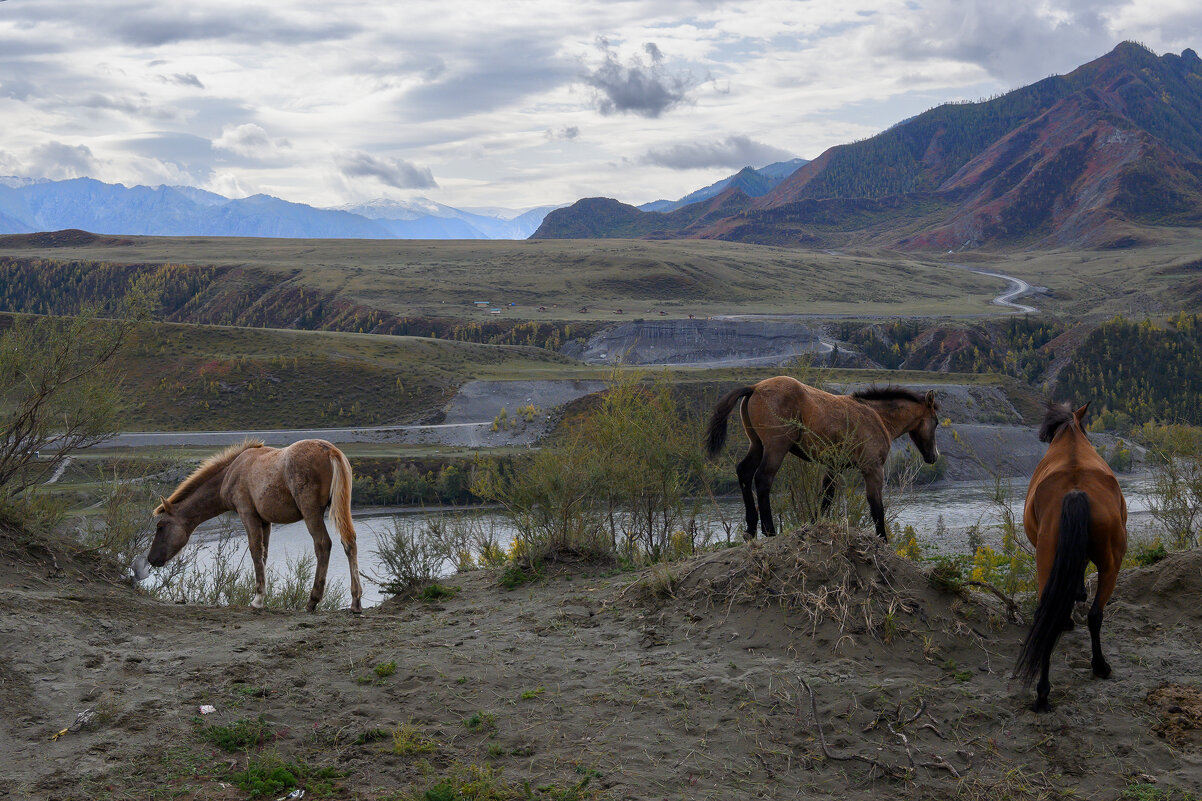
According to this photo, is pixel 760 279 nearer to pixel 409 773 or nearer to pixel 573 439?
pixel 573 439

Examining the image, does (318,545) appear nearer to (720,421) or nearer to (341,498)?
(341,498)

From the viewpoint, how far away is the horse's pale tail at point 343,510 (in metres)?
8.87

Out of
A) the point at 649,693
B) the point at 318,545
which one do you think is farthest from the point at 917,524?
the point at 649,693

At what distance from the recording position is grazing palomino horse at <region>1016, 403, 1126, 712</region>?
5902 mm

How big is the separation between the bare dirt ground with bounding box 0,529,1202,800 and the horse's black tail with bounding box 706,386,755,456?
1319 millimetres

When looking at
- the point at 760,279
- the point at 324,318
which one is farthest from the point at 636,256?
the point at 324,318

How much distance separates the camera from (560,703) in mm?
6012

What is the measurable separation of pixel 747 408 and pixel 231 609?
18.7ft

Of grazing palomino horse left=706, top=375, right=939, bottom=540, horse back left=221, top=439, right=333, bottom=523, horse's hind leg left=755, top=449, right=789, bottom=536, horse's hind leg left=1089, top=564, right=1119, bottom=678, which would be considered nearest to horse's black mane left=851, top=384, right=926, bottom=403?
grazing palomino horse left=706, top=375, right=939, bottom=540

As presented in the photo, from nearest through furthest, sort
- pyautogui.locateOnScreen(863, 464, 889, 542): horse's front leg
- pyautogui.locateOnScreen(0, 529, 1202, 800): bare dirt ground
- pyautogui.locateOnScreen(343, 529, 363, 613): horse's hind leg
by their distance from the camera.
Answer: pyautogui.locateOnScreen(0, 529, 1202, 800): bare dirt ground
pyautogui.locateOnScreen(863, 464, 889, 542): horse's front leg
pyautogui.locateOnScreen(343, 529, 363, 613): horse's hind leg

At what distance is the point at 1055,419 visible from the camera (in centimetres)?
729

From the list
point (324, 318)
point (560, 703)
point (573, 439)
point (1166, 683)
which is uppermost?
point (324, 318)

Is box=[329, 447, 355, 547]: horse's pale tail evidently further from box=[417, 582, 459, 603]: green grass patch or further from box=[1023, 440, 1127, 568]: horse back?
box=[1023, 440, 1127, 568]: horse back

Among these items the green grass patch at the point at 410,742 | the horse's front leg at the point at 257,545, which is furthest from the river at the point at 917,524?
the green grass patch at the point at 410,742
